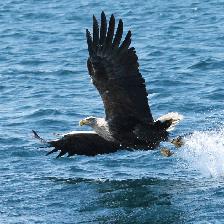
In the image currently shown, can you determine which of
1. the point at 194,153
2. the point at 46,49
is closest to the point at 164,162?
the point at 194,153

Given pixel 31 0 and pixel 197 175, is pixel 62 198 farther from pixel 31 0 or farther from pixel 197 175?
pixel 31 0

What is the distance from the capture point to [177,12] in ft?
92.1

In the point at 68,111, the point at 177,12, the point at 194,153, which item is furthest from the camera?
the point at 177,12

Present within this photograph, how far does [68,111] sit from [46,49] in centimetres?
671

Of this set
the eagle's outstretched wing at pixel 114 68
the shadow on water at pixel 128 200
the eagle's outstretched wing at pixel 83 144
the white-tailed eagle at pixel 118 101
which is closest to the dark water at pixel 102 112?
the shadow on water at pixel 128 200

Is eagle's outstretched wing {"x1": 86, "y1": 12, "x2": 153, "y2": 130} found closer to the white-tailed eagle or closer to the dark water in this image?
the white-tailed eagle

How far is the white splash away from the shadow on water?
30.6 inches

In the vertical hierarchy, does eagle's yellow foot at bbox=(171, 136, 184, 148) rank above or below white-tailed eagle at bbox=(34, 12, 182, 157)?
below

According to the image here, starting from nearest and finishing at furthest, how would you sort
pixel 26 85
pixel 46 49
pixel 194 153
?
pixel 194 153 → pixel 26 85 → pixel 46 49

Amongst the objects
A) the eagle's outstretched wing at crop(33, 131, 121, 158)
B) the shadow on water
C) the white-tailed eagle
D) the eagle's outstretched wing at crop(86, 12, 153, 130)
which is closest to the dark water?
the shadow on water

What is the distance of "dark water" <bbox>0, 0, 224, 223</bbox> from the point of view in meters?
12.6

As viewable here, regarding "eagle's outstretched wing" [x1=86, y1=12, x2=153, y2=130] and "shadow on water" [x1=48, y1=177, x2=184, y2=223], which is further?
"eagle's outstretched wing" [x1=86, y1=12, x2=153, y2=130]

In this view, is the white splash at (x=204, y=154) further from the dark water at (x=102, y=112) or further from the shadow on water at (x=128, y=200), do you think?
the shadow on water at (x=128, y=200)

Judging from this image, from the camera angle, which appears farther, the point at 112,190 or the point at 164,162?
the point at 164,162
